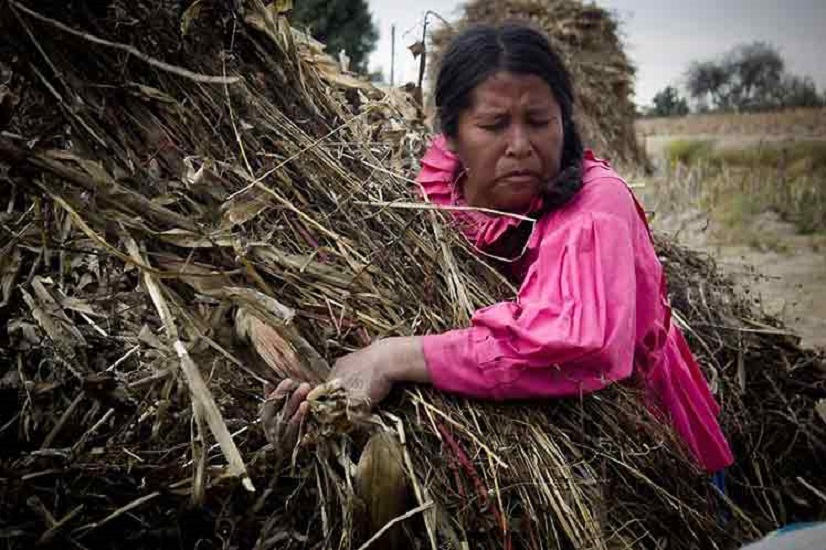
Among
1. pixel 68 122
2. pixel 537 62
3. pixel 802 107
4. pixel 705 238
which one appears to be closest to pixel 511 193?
pixel 537 62

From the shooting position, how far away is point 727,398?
95.8 inches

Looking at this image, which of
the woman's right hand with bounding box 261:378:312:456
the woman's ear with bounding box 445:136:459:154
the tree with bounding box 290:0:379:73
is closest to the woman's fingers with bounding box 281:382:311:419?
the woman's right hand with bounding box 261:378:312:456

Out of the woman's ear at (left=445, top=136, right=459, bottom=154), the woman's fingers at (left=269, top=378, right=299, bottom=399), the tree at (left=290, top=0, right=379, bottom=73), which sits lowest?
the woman's fingers at (left=269, top=378, right=299, bottom=399)

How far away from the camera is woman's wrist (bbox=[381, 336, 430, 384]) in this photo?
1343 mm

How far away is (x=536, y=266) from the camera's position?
1.52 metres

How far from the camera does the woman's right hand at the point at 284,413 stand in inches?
46.6

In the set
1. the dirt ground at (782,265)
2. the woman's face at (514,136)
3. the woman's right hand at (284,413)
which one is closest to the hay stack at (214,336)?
the woman's right hand at (284,413)

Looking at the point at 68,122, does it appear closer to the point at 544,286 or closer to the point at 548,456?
the point at 544,286

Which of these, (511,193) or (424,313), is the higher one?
(511,193)

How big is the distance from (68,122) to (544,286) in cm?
93

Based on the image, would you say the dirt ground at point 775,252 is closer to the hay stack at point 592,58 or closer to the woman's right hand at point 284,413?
the hay stack at point 592,58

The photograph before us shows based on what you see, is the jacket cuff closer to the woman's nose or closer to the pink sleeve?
the pink sleeve

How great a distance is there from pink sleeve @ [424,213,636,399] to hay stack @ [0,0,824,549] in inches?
2.6

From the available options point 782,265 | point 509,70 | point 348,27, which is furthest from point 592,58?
point 509,70
